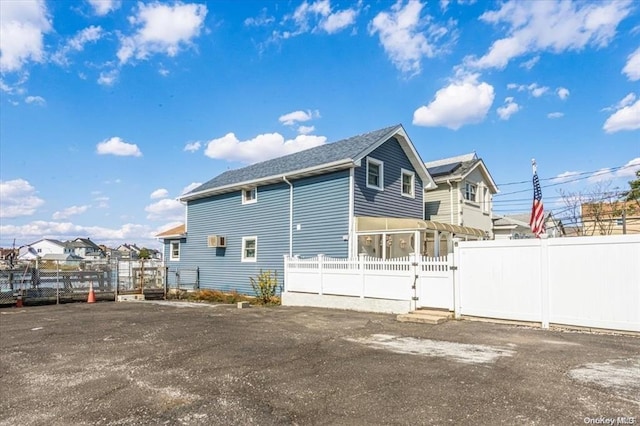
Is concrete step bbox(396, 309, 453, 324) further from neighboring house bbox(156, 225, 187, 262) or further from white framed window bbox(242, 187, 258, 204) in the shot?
neighboring house bbox(156, 225, 187, 262)

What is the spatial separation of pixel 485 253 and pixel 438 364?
4.67 m

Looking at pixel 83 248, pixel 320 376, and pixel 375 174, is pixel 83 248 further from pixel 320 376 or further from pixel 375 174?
pixel 320 376

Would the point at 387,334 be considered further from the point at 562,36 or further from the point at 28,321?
the point at 562,36

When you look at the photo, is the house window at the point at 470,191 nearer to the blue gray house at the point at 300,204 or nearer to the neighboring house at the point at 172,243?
the blue gray house at the point at 300,204

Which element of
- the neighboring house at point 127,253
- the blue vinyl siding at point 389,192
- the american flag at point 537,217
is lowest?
the neighboring house at point 127,253

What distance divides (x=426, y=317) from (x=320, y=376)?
16.9ft

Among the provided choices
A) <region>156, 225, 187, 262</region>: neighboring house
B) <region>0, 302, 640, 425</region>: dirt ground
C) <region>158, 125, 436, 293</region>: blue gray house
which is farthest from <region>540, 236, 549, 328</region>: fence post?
<region>156, 225, 187, 262</region>: neighboring house

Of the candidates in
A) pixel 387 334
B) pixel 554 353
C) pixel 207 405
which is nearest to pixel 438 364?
pixel 554 353

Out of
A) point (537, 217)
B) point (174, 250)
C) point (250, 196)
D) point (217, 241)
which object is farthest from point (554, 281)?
point (174, 250)

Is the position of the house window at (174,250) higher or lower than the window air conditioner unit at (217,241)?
lower

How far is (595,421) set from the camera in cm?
365

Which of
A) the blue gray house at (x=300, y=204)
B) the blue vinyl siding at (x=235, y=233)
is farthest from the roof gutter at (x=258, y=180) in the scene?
the blue vinyl siding at (x=235, y=233)

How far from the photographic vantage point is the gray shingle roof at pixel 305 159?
1561 centimetres

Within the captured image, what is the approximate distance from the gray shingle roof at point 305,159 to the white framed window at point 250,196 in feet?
1.73
